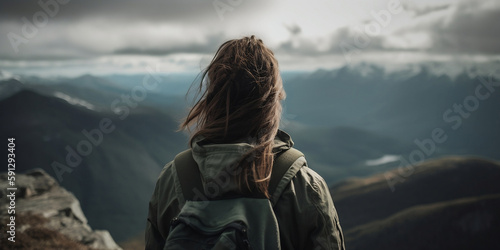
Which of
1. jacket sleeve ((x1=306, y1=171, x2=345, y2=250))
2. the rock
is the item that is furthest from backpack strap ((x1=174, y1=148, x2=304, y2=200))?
the rock

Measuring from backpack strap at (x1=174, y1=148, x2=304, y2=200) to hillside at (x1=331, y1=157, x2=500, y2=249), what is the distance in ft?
234

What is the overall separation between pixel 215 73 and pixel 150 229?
1.39 m

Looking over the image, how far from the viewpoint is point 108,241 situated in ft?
43.1

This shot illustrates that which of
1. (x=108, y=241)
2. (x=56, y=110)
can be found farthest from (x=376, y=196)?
(x=56, y=110)

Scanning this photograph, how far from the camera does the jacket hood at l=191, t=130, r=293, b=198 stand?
2490mm

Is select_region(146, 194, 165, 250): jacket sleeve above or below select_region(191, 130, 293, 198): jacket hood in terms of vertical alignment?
below

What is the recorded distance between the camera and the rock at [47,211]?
11977 mm

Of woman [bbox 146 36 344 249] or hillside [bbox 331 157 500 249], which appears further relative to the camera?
Answer: hillside [bbox 331 157 500 249]

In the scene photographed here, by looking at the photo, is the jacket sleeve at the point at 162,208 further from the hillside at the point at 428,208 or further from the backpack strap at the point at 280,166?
the hillside at the point at 428,208

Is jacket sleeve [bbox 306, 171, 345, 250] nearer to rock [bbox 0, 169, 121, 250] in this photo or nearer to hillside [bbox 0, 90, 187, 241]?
rock [bbox 0, 169, 121, 250]

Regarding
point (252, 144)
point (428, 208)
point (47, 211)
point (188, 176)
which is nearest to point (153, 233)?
point (188, 176)

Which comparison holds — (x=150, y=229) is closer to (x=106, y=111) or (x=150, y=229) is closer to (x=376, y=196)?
(x=376, y=196)

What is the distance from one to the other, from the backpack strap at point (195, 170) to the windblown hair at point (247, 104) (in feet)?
0.24

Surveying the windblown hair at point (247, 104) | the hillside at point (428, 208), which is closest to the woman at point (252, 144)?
the windblown hair at point (247, 104)
